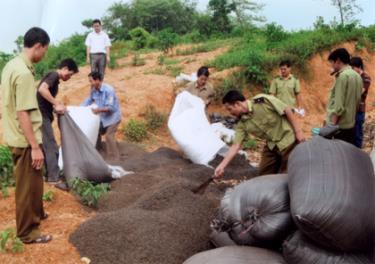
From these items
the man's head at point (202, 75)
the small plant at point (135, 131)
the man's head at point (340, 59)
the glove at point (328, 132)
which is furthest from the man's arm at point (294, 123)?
the small plant at point (135, 131)

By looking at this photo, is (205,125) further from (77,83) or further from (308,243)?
(77,83)

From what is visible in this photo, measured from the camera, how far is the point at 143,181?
5012 mm

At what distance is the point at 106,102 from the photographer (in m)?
6.25

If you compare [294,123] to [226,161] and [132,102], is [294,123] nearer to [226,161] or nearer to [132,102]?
[226,161]

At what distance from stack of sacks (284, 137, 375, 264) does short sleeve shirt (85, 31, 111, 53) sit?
6774 mm

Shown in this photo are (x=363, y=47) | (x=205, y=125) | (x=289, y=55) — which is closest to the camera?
(x=205, y=125)

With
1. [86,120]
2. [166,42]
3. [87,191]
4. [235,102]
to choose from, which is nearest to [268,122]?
[235,102]

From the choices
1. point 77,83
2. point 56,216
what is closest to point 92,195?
point 56,216

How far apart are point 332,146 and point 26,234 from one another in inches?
83.8

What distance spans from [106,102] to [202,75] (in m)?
1.33

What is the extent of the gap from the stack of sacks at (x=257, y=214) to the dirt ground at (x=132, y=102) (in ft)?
3.36

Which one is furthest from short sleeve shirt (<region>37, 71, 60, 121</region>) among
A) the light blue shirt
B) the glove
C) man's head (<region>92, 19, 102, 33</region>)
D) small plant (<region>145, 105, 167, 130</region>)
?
man's head (<region>92, 19, 102, 33</region>)

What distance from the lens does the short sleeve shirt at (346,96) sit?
4.53 metres

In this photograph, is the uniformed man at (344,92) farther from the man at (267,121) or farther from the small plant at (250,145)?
the small plant at (250,145)
